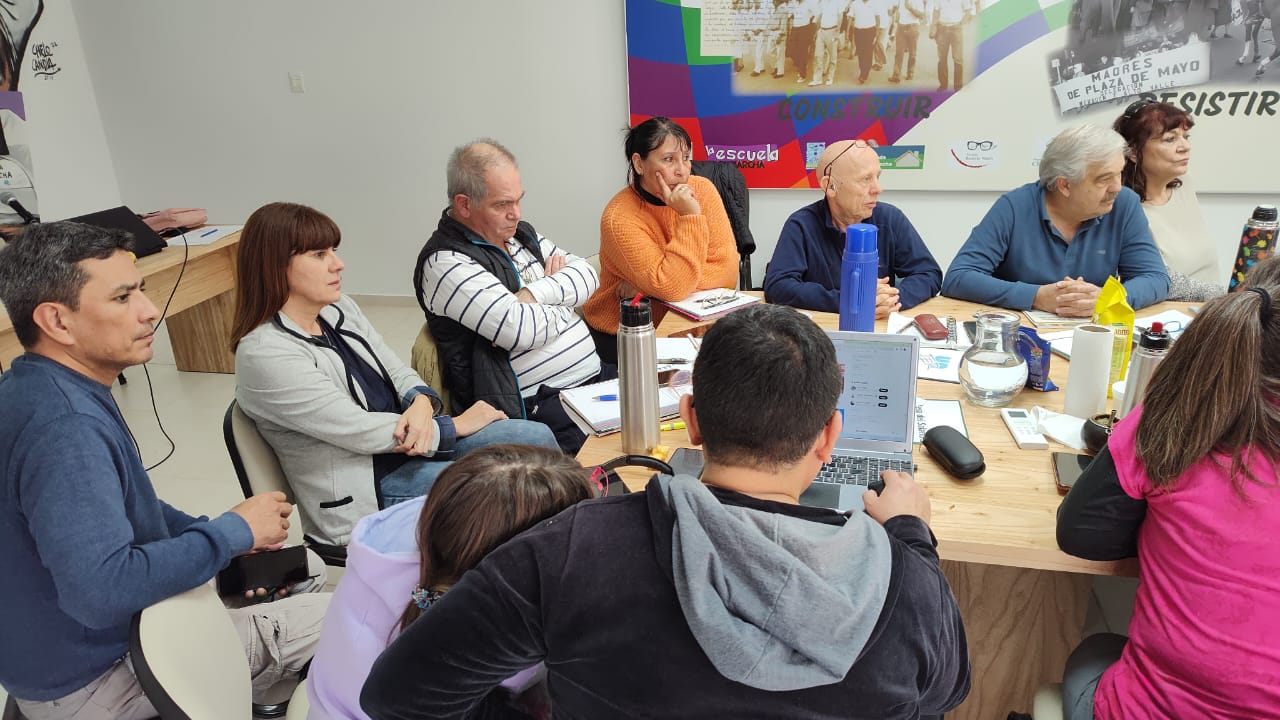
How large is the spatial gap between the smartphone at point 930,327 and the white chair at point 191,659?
175 centimetres

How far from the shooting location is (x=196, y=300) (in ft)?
12.3

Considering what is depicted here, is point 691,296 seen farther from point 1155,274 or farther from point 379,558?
point 379,558

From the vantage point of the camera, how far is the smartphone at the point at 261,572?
5.42 feet

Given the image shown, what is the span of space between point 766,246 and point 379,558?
361cm

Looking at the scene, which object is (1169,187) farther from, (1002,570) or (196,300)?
A: (196,300)

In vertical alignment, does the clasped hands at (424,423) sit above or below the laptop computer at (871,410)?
below

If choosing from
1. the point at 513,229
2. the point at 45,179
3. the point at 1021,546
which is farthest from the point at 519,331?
the point at 45,179

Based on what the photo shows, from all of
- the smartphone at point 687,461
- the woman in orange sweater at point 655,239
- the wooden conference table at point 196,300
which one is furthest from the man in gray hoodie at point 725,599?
the wooden conference table at point 196,300

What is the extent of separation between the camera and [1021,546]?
4.32 ft

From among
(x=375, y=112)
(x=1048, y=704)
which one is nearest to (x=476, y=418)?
(x=1048, y=704)

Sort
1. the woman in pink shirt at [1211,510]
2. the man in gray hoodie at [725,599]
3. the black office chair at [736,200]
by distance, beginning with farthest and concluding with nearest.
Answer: the black office chair at [736,200] → the woman in pink shirt at [1211,510] → the man in gray hoodie at [725,599]

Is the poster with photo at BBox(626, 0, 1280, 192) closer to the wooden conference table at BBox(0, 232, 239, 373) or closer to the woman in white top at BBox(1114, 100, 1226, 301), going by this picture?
the woman in white top at BBox(1114, 100, 1226, 301)

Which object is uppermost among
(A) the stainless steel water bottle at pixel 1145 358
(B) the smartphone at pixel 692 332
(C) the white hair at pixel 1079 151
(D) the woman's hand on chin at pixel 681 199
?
(C) the white hair at pixel 1079 151

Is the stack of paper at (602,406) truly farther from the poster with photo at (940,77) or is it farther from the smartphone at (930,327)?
the poster with photo at (940,77)
